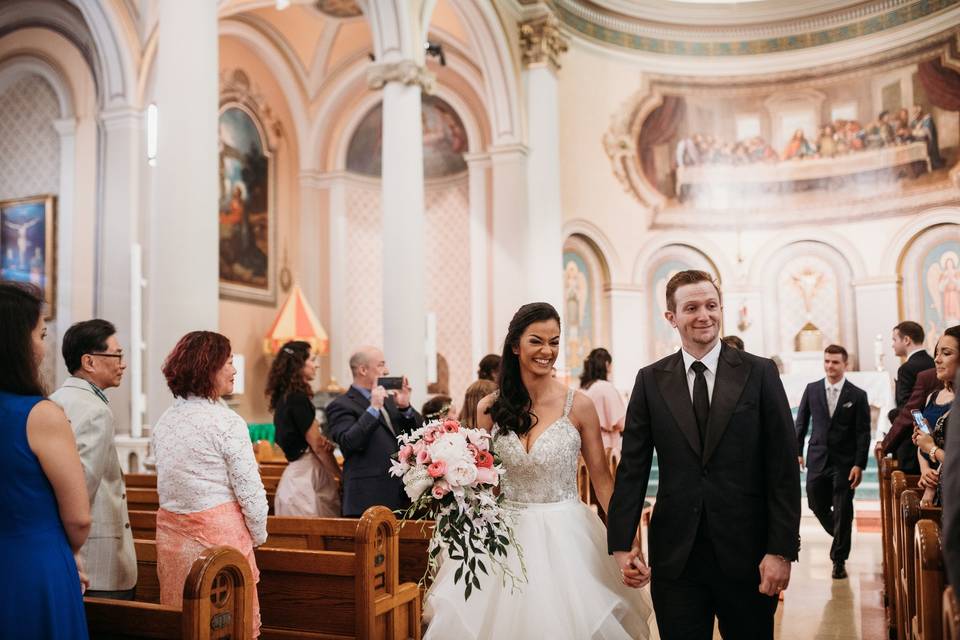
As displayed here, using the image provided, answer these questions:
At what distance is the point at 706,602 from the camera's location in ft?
8.87

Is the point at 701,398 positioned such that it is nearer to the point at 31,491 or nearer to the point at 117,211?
the point at 31,491

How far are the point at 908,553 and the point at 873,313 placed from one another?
38.6ft

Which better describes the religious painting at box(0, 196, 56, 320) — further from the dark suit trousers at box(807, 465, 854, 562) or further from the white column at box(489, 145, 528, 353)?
the dark suit trousers at box(807, 465, 854, 562)

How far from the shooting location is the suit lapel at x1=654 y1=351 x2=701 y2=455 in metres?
2.69

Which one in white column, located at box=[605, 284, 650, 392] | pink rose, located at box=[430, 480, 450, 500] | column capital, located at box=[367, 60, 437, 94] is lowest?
pink rose, located at box=[430, 480, 450, 500]

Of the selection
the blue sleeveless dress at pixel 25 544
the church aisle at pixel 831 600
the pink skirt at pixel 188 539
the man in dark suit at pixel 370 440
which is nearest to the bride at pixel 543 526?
the pink skirt at pixel 188 539

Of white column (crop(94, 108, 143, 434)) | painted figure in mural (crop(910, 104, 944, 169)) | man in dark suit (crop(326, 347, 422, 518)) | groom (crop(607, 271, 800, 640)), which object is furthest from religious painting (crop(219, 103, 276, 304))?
painted figure in mural (crop(910, 104, 944, 169))

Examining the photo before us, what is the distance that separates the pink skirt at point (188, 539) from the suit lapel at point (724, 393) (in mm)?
1652

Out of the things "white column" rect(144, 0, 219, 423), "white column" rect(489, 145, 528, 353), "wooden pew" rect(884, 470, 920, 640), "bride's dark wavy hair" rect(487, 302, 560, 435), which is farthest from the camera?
"white column" rect(489, 145, 528, 353)

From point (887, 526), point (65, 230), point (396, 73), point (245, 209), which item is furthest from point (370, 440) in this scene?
point (245, 209)

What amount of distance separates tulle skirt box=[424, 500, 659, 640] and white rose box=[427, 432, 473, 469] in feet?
1.38

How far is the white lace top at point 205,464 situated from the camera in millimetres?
3066

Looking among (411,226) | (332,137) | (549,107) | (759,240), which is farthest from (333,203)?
(759,240)

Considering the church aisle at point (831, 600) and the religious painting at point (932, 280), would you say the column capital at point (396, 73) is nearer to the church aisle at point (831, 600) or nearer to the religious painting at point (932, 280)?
the church aisle at point (831, 600)
